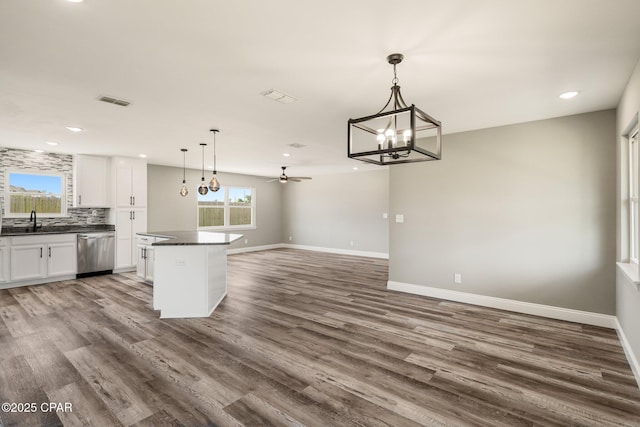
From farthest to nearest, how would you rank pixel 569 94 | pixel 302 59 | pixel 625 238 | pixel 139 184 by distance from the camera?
pixel 139 184
pixel 625 238
pixel 569 94
pixel 302 59

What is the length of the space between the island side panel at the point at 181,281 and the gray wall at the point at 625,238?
4315mm

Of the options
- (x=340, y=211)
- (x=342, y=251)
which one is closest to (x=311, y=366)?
(x=342, y=251)

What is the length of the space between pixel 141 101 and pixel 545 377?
4.57 m

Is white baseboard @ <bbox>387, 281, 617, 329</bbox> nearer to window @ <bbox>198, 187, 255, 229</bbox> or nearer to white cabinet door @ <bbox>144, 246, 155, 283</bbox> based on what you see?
white cabinet door @ <bbox>144, 246, 155, 283</bbox>

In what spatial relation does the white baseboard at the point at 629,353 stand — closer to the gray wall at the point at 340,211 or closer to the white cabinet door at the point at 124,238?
the gray wall at the point at 340,211

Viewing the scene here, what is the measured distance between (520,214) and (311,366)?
3339 mm

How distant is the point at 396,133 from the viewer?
228 cm

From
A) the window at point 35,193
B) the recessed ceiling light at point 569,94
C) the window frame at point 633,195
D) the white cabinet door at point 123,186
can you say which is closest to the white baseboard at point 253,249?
the white cabinet door at point 123,186

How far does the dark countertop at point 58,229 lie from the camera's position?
221 inches

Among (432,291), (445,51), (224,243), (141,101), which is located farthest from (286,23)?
(432,291)

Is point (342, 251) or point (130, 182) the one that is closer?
point (130, 182)

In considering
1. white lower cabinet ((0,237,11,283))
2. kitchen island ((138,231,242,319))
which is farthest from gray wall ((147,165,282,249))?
kitchen island ((138,231,242,319))

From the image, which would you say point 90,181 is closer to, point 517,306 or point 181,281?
point 181,281

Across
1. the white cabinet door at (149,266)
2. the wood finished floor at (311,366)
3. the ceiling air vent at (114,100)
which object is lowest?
the wood finished floor at (311,366)
